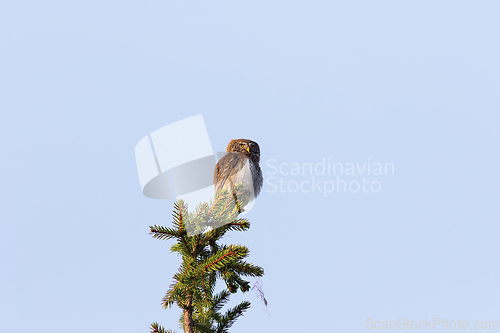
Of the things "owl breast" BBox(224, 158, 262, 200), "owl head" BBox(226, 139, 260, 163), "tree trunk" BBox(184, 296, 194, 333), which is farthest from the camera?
"owl head" BBox(226, 139, 260, 163)

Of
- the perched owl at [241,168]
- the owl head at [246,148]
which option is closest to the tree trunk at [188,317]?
the perched owl at [241,168]

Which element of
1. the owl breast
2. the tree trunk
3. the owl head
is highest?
the owl head

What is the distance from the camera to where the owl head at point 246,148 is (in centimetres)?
712

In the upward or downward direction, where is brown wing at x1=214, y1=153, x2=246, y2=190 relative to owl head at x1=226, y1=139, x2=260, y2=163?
downward

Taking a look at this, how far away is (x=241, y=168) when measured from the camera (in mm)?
6582

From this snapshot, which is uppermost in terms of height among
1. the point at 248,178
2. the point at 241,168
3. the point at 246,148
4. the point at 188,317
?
the point at 246,148

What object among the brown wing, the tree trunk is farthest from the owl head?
the tree trunk

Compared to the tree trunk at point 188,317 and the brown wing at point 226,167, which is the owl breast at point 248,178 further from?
the tree trunk at point 188,317

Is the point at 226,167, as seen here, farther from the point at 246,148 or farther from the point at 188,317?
the point at 188,317

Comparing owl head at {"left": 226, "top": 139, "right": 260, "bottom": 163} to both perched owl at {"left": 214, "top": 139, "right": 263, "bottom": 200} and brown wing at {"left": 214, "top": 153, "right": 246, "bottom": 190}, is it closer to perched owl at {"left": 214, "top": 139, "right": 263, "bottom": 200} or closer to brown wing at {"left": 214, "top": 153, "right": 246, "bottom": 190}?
perched owl at {"left": 214, "top": 139, "right": 263, "bottom": 200}

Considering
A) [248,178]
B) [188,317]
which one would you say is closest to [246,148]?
[248,178]

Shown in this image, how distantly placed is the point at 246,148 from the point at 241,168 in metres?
0.64

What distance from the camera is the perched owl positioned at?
6.43 meters

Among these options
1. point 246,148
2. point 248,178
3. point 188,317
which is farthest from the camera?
point 246,148
